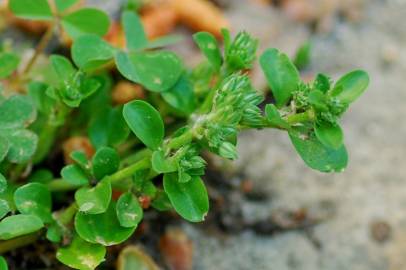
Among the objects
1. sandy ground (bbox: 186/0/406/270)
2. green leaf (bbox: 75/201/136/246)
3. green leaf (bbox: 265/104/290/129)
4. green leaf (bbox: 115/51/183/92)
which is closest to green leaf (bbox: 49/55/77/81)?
green leaf (bbox: 115/51/183/92)

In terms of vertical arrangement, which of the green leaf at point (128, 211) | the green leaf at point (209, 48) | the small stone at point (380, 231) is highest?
the green leaf at point (209, 48)

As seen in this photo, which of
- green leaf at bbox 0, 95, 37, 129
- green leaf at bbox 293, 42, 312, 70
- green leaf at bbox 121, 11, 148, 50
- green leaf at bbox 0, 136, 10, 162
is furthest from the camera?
green leaf at bbox 293, 42, 312, 70

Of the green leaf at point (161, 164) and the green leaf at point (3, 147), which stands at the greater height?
the green leaf at point (161, 164)

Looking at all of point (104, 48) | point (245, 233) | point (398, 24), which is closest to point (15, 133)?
point (104, 48)

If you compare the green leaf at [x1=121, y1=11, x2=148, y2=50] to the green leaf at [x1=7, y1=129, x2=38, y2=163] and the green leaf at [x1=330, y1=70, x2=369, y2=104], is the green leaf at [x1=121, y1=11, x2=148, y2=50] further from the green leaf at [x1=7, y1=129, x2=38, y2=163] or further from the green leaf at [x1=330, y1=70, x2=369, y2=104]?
the green leaf at [x1=330, y1=70, x2=369, y2=104]

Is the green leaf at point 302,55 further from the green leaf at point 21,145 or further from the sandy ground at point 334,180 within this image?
the green leaf at point 21,145

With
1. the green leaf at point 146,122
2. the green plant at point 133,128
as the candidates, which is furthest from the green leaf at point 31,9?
the green leaf at point 146,122

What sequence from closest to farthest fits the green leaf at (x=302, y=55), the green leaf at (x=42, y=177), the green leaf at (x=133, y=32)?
the green leaf at (x=42, y=177), the green leaf at (x=133, y=32), the green leaf at (x=302, y=55)
